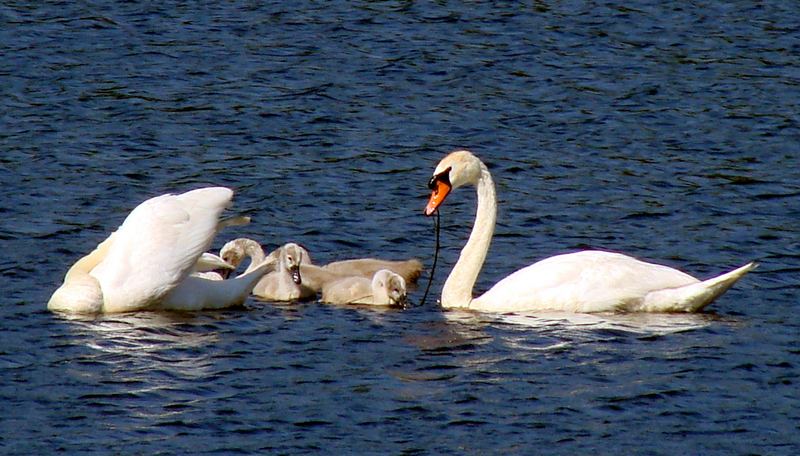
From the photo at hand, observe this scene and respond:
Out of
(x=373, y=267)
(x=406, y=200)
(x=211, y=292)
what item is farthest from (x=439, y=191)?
(x=406, y=200)

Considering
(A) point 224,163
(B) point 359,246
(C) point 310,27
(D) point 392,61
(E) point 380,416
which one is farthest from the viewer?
(C) point 310,27

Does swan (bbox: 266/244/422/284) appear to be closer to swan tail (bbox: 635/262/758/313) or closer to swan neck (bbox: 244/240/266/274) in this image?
swan neck (bbox: 244/240/266/274)

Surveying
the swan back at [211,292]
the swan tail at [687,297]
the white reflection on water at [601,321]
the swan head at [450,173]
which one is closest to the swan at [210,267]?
the swan back at [211,292]

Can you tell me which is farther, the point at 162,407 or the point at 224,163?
the point at 224,163

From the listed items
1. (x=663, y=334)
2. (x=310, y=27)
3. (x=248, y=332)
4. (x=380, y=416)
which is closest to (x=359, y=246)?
(x=248, y=332)

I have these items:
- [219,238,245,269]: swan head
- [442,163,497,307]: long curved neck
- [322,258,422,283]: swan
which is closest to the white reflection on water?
[442,163,497,307]: long curved neck

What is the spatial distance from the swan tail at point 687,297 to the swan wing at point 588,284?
0.06m

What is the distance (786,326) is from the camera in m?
12.6

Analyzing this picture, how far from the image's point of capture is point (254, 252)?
14602mm

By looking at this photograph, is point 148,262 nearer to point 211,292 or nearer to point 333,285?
point 211,292

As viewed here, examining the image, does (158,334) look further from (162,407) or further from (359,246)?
(359,246)

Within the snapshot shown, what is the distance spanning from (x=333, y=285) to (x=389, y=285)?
71 centimetres

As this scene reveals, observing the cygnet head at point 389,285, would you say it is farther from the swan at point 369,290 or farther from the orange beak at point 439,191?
the orange beak at point 439,191

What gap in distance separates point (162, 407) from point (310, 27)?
13029mm
